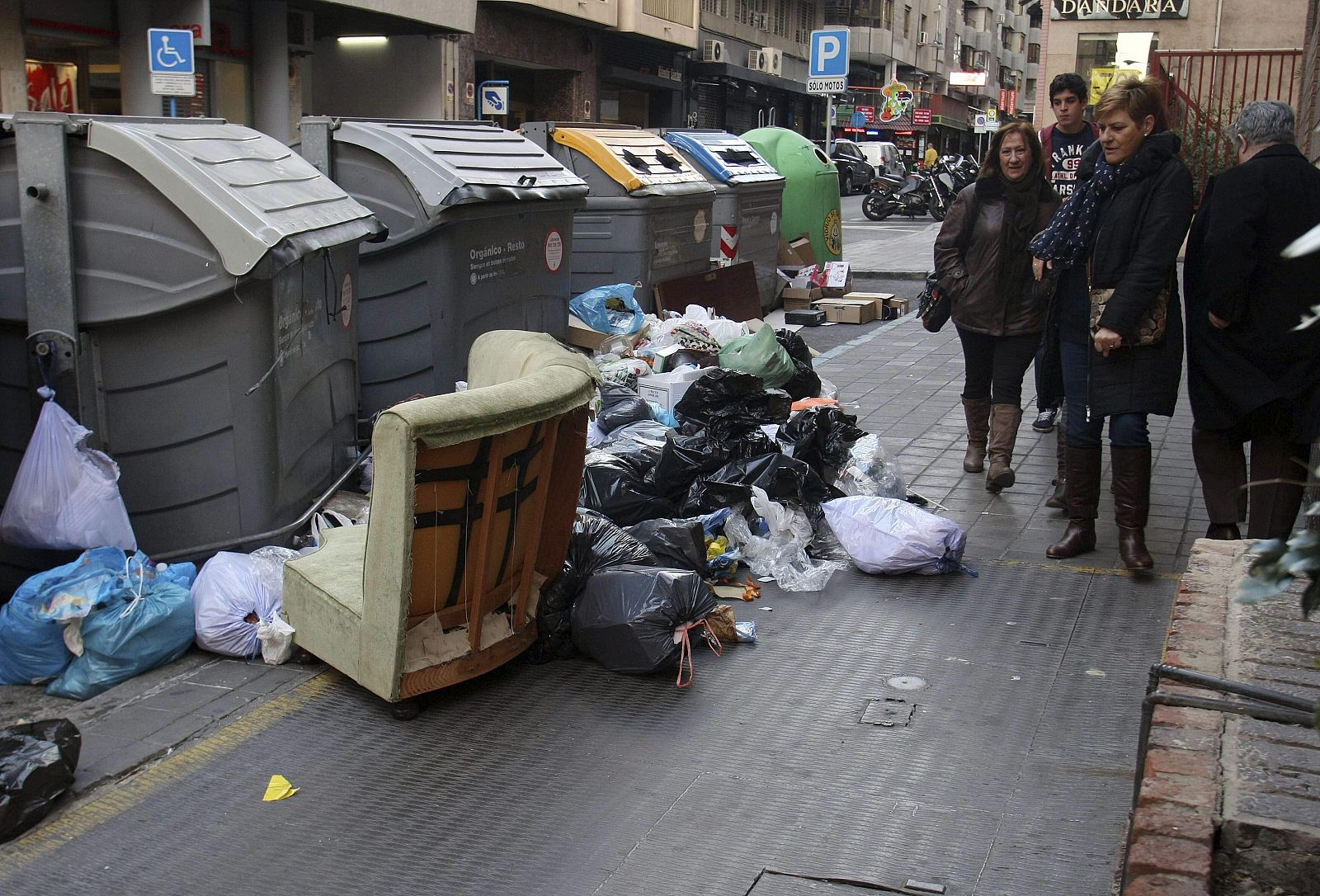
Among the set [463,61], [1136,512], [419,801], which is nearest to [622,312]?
[1136,512]

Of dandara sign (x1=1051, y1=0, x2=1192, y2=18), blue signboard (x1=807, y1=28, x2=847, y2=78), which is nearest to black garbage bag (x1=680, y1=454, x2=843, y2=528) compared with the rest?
dandara sign (x1=1051, y1=0, x2=1192, y2=18)

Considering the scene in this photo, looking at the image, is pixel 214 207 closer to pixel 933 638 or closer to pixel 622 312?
pixel 933 638

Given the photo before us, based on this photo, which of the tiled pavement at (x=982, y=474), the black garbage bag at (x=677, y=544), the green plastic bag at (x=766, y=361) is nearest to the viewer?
the black garbage bag at (x=677, y=544)

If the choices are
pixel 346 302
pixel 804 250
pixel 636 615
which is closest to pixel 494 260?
pixel 346 302

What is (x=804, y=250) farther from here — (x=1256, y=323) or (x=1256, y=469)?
(x=1256, y=323)

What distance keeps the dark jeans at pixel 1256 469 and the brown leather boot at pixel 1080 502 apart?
0.39 metres

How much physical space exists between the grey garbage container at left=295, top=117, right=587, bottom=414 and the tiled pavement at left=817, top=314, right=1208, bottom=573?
7.88 feet

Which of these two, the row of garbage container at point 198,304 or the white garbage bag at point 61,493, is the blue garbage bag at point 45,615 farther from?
the row of garbage container at point 198,304

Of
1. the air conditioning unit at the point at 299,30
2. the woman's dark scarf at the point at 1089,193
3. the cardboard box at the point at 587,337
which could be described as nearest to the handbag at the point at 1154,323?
the woman's dark scarf at the point at 1089,193

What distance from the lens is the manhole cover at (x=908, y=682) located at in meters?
4.10

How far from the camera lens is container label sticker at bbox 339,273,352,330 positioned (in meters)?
5.75

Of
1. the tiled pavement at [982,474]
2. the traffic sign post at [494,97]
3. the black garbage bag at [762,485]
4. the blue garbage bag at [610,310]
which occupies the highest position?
the traffic sign post at [494,97]

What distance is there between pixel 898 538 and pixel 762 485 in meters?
0.67

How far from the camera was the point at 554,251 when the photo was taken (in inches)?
324
